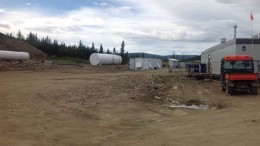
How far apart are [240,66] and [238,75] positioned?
5.15ft

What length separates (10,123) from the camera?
45.4 feet

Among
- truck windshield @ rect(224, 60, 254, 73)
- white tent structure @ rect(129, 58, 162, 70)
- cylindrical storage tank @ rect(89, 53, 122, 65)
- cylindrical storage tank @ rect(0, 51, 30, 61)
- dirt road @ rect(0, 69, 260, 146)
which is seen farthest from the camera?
cylindrical storage tank @ rect(89, 53, 122, 65)

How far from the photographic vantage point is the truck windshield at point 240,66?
29.3 meters

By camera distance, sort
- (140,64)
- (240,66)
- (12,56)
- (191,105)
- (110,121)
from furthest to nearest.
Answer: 1. (140,64)
2. (12,56)
3. (240,66)
4. (191,105)
5. (110,121)

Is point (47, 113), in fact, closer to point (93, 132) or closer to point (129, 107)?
point (93, 132)

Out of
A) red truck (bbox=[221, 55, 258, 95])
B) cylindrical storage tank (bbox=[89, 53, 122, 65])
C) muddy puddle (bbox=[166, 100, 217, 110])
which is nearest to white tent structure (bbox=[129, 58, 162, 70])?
cylindrical storage tank (bbox=[89, 53, 122, 65])

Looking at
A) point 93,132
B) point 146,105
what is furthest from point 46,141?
point 146,105

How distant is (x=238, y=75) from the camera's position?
92.2ft

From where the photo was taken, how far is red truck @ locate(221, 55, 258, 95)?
91.9 feet

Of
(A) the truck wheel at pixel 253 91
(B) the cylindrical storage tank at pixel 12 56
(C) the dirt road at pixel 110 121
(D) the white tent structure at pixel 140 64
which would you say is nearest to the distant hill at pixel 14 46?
(B) the cylindrical storage tank at pixel 12 56

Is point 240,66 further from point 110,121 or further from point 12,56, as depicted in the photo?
point 12,56

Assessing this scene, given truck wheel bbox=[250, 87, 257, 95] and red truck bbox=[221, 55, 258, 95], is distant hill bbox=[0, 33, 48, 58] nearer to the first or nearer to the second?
red truck bbox=[221, 55, 258, 95]

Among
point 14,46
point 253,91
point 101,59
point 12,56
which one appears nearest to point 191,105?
point 253,91

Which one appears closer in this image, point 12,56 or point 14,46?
point 12,56
